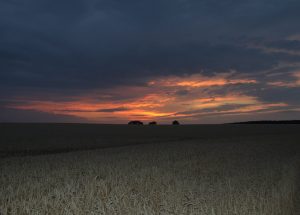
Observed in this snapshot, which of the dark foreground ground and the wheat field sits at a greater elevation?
the dark foreground ground

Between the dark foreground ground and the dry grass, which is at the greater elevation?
the dark foreground ground

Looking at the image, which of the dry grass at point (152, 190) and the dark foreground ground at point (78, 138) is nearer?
the dry grass at point (152, 190)

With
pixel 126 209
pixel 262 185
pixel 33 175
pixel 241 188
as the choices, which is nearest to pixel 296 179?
pixel 262 185

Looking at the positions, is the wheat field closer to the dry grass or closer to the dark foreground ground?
the dry grass

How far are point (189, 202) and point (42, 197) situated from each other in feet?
9.96

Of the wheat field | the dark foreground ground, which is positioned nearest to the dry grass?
the wheat field

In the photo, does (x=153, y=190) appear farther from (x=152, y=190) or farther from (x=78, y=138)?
(x=78, y=138)

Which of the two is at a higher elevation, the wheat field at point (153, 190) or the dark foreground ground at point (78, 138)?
the dark foreground ground at point (78, 138)

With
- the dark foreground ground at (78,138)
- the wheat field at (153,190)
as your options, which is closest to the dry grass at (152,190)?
the wheat field at (153,190)

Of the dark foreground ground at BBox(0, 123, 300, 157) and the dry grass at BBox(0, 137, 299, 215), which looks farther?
the dark foreground ground at BBox(0, 123, 300, 157)

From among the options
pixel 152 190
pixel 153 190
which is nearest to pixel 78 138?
pixel 153 190

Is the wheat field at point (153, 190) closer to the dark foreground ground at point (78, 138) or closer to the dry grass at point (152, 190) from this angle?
the dry grass at point (152, 190)

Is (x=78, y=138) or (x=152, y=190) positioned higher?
(x=78, y=138)

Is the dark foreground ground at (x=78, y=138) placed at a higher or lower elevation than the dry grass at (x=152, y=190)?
higher
